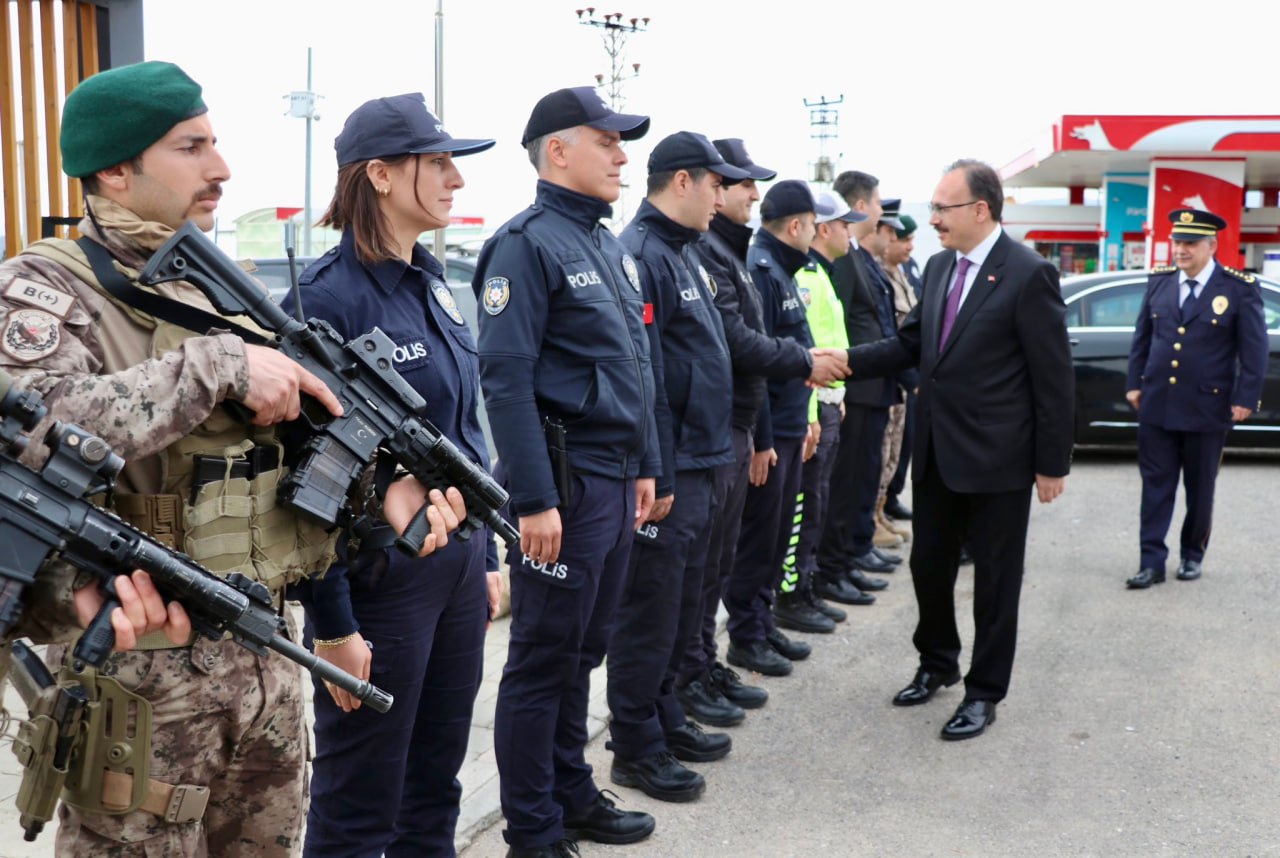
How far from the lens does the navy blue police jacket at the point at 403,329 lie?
242 centimetres

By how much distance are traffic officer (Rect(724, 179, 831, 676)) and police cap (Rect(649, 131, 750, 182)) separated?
1145 millimetres

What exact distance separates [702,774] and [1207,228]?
5047mm

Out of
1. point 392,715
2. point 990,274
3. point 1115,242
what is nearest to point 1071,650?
point 990,274

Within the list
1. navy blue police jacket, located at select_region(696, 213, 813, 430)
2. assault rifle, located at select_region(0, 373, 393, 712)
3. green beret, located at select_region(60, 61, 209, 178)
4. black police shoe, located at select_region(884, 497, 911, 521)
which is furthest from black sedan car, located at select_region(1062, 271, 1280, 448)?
assault rifle, located at select_region(0, 373, 393, 712)

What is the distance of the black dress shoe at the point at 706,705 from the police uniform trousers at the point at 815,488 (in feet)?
4.39

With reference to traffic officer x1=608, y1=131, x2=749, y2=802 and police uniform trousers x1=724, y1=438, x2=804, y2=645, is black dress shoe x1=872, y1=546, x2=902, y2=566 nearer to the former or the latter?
police uniform trousers x1=724, y1=438, x2=804, y2=645

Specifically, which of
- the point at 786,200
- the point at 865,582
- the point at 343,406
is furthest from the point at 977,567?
the point at 343,406

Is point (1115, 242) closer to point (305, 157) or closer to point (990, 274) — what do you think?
point (305, 157)

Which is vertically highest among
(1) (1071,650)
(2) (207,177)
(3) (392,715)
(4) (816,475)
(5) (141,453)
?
(2) (207,177)

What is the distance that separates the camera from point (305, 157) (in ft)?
64.0

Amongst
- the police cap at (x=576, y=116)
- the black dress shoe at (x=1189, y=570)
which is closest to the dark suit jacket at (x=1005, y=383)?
the police cap at (x=576, y=116)

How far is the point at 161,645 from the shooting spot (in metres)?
2.01

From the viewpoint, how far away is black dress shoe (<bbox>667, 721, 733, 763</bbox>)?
176 inches

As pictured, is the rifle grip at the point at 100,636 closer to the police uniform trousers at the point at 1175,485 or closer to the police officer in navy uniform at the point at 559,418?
the police officer in navy uniform at the point at 559,418
